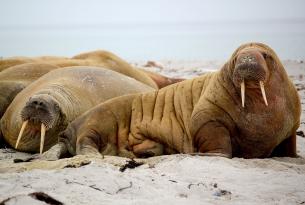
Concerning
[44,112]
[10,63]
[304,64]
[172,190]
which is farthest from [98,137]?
[304,64]

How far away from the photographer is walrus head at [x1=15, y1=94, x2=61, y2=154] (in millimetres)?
5859

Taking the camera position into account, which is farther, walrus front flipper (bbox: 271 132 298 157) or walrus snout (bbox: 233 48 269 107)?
walrus front flipper (bbox: 271 132 298 157)

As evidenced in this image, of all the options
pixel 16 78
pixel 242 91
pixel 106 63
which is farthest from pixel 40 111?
pixel 106 63

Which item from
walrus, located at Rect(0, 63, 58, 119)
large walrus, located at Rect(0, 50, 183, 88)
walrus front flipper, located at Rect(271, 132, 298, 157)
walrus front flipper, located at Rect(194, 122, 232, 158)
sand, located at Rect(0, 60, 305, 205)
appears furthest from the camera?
large walrus, located at Rect(0, 50, 183, 88)

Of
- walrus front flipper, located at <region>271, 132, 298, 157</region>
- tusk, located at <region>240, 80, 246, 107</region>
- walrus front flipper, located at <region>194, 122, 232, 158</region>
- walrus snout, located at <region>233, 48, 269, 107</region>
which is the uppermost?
walrus snout, located at <region>233, 48, 269, 107</region>

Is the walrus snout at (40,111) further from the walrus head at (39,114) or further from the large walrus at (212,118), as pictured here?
the large walrus at (212,118)

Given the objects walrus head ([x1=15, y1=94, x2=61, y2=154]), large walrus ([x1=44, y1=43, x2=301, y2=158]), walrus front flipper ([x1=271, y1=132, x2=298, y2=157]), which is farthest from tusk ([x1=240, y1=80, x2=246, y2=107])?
walrus head ([x1=15, y1=94, x2=61, y2=154])

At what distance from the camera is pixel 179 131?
19.0 ft

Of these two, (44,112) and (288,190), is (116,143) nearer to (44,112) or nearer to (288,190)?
(44,112)

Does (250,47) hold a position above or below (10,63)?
above

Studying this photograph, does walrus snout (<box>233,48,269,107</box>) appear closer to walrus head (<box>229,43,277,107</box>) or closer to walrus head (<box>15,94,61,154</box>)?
walrus head (<box>229,43,277,107</box>)

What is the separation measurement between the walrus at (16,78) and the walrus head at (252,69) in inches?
133

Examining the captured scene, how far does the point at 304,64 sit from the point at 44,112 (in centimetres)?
1142

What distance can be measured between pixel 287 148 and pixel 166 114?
1197 millimetres
